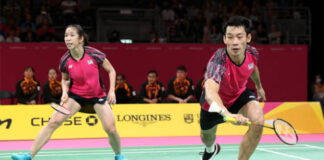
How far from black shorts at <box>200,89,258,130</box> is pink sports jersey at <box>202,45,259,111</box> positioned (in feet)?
0.15

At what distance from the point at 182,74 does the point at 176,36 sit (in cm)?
438

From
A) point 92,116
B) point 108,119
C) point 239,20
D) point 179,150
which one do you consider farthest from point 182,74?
point 239,20

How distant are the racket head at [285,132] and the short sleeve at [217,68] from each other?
2.72 ft

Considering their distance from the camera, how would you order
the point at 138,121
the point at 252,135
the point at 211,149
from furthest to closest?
the point at 138,121 < the point at 211,149 < the point at 252,135

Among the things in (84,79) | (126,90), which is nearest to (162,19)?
(126,90)

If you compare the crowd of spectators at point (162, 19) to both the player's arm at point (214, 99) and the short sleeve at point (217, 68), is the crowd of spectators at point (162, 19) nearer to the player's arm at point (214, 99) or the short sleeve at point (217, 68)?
the short sleeve at point (217, 68)

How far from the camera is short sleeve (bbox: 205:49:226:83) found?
4.42 m

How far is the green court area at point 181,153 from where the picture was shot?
285 inches

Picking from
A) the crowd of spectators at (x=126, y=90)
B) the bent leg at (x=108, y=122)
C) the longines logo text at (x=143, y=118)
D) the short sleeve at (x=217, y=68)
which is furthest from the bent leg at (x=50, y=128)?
the crowd of spectators at (x=126, y=90)

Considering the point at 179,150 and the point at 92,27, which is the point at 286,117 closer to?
the point at 179,150

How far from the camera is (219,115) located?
498 cm

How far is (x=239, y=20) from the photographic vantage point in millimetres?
4512

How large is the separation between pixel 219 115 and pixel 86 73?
1.88 m

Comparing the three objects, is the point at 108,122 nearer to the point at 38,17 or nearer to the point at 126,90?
the point at 126,90
